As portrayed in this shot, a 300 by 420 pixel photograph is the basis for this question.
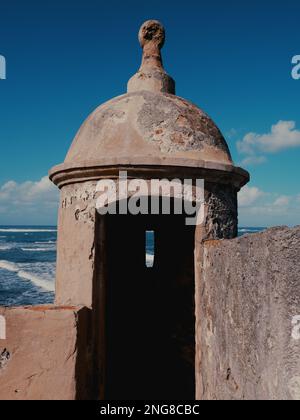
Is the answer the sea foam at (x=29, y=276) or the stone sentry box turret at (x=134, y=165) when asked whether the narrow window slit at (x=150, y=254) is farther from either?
the sea foam at (x=29, y=276)

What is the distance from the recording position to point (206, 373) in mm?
3727

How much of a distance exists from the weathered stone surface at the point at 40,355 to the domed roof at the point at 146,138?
4.14 ft

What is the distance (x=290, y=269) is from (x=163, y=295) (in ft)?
16.4

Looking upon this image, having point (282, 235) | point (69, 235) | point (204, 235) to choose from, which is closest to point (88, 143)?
point (69, 235)

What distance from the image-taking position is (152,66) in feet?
16.2

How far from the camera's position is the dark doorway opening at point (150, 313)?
20.7 ft

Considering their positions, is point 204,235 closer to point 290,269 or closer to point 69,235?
point 69,235

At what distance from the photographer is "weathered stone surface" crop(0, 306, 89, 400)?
345 centimetres

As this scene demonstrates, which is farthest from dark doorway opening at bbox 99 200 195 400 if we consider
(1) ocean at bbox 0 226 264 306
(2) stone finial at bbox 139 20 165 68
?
(1) ocean at bbox 0 226 264 306

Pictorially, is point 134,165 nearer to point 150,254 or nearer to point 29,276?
point 29,276

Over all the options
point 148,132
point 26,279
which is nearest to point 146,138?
point 148,132

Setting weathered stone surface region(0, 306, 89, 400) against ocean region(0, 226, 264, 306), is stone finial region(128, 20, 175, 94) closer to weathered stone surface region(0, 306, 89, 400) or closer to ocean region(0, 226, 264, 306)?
weathered stone surface region(0, 306, 89, 400)

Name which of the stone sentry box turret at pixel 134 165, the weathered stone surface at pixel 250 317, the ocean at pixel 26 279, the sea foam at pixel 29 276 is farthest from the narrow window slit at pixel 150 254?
the sea foam at pixel 29 276

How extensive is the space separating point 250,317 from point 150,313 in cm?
457
